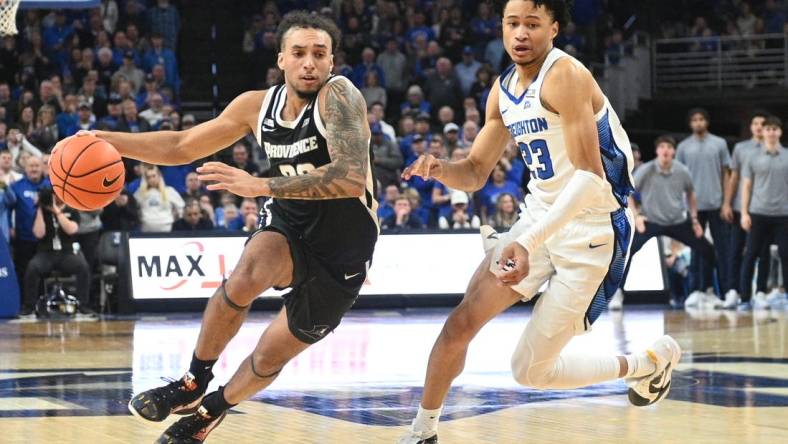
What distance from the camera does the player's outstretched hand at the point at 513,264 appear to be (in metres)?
5.12

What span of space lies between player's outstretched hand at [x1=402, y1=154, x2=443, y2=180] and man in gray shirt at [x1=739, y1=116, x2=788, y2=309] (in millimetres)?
9319

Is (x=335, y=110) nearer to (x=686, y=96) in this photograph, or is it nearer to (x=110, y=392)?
(x=110, y=392)

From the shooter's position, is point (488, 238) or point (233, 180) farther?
point (488, 238)

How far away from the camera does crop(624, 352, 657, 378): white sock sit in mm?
6238

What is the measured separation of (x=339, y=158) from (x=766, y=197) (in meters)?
10.0

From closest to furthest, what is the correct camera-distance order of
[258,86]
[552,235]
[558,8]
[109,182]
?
[552,235]
[558,8]
[109,182]
[258,86]

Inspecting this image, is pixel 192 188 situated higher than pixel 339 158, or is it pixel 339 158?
pixel 339 158

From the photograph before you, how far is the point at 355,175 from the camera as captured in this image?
218 inches

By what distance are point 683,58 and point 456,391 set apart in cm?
1667

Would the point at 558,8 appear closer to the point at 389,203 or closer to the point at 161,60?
the point at 389,203

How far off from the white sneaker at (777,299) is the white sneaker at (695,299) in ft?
2.44

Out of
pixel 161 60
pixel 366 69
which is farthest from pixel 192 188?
pixel 366 69

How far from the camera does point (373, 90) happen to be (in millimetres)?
18484

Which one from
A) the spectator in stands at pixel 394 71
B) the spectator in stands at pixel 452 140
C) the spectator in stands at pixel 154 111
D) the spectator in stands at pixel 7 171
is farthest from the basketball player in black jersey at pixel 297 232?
the spectator in stands at pixel 394 71
